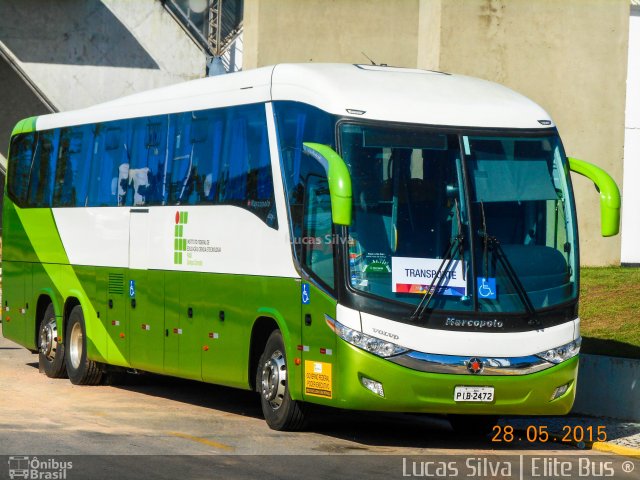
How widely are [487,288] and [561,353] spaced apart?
1032 millimetres

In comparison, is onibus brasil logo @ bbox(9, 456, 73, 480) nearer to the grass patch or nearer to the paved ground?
the paved ground

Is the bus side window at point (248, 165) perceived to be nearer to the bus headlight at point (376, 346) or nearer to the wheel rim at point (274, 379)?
the wheel rim at point (274, 379)

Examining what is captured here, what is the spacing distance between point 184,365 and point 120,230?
2.59 metres

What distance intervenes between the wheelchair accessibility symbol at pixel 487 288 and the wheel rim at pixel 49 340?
8786mm

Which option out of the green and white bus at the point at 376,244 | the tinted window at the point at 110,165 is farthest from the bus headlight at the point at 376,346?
the tinted window at the point at 110,165

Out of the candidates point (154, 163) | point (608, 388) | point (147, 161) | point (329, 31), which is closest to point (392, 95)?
point (608, 388)

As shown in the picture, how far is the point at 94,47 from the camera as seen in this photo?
3681 centimetres

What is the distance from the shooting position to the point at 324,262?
13.1 meters

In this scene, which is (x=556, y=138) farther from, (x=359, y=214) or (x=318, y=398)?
(x=318, y=398)

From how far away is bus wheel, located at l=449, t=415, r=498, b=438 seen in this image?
47.8 ft

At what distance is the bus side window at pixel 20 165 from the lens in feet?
69.7

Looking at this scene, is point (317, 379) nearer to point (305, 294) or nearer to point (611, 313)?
point (305, 294)

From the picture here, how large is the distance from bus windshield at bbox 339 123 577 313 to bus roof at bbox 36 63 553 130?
0.65ft

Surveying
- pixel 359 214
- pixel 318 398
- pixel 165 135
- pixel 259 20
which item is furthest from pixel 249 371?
pixel 259 20
